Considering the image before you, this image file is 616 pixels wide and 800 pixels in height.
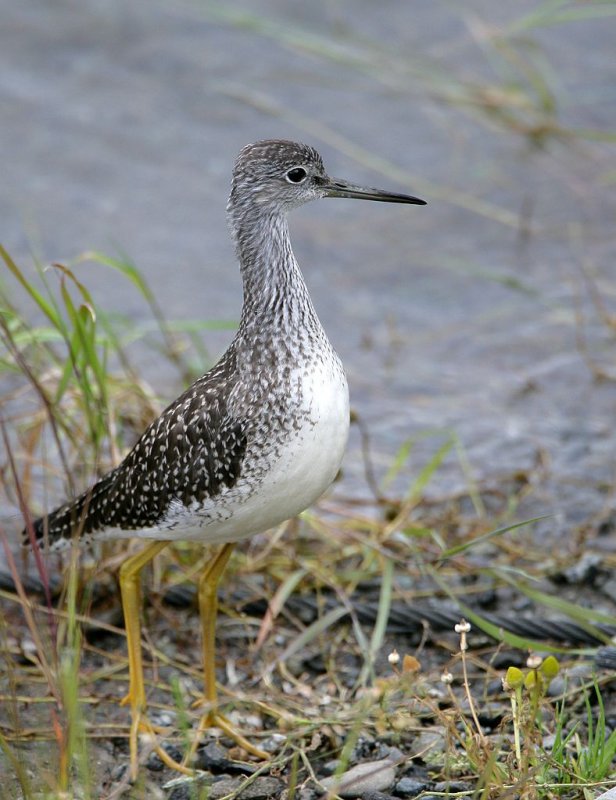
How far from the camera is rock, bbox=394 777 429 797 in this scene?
4.55 meters

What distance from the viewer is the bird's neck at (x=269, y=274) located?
493cm

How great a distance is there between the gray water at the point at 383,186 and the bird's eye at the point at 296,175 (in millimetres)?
2690

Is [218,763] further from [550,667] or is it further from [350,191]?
[350,191]

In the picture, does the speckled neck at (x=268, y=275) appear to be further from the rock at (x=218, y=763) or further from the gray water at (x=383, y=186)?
the gray water at (x=383, y=186)

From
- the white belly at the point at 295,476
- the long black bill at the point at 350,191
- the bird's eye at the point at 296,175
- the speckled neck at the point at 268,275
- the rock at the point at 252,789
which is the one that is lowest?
the rock at the point at 252,789

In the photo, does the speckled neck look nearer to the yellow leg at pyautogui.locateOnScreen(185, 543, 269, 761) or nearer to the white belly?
the white belly

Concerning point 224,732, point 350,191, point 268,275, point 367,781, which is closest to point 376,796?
point 367,781

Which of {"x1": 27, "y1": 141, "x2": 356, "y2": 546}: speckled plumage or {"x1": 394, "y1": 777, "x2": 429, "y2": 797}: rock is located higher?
{"x1": 27, "y1": 141, "x2": 356, "y2": 546}: speckled plumage

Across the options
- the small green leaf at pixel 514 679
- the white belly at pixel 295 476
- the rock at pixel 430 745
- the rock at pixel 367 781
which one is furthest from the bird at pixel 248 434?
the small green leaf at pixel 514 679

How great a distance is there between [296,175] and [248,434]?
1113 millimetres

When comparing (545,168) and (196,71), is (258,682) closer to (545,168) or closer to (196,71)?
(545,168)

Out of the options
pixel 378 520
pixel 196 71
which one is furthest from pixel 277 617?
pixel 196 71

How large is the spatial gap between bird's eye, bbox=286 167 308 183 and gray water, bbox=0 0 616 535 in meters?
2.69

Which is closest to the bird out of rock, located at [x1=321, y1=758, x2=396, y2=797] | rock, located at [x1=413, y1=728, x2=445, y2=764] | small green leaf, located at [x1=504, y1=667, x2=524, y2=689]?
rock, located at [x1=321, y1=758, x2=396, y2=797]
